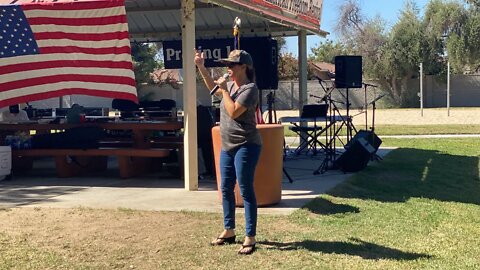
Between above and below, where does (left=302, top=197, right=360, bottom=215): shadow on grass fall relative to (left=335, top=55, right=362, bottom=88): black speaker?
below

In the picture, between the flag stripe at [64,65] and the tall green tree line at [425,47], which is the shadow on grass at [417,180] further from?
the tall green tree line at [425,47]

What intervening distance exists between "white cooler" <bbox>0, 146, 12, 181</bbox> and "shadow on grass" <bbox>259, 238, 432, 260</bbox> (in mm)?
6274

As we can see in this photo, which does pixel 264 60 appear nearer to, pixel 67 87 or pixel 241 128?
pixel 67 87

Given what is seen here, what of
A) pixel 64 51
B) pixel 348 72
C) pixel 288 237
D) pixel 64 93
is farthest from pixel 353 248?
pixel 348 72

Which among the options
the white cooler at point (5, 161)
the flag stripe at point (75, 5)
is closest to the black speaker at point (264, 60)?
the flag stripe at point (75, 5)

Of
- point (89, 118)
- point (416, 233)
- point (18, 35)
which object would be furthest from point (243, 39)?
point (416, 233)

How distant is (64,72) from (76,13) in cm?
91

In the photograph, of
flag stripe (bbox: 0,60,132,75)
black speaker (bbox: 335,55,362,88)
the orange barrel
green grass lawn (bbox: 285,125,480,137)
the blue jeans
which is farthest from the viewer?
green grass lawn (bbox: 285,125,480,137)

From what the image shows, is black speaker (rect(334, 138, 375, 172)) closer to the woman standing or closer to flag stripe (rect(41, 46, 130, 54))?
flag stripe (rect(41, 46, 130, 54))

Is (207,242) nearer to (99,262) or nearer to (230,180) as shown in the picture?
(230,180)

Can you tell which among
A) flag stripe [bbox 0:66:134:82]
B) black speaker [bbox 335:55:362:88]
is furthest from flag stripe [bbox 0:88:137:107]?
black speaker [bbox 335:55:362:88]

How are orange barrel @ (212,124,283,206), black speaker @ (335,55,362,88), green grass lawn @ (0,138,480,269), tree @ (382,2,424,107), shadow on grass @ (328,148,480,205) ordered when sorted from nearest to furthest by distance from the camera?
green grass lawn @ (0,138,480,269), orange barrel @ (212,124,283,206), shadow on grass @ (328,148,480,205), black speaker @ (335,55,362,88), tree @ (382,2,424,107)

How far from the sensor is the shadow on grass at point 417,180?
9.11 m

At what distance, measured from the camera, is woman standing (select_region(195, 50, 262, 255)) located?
5.64 meters
